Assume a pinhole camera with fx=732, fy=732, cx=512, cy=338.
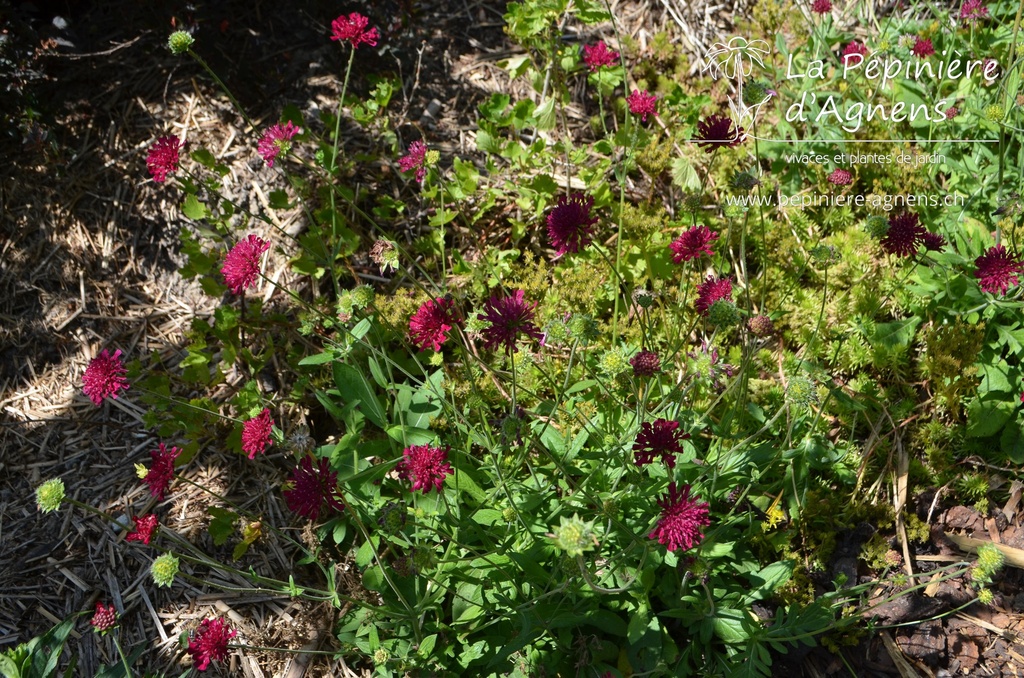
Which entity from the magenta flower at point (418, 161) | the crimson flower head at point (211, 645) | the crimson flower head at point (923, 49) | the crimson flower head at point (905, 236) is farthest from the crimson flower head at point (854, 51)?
the crimson flower head at point (211, 645)

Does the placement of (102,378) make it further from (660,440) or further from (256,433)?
(660,440)

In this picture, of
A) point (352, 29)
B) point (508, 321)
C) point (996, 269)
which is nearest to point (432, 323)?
point (508, 321)

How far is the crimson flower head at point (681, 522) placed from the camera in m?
1.91

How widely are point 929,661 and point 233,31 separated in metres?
4.12

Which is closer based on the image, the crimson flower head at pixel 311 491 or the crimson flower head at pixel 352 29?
the crimson flower head at pixel 311 491

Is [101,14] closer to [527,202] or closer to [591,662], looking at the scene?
[527,202]

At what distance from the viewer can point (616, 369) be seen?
2.17 metres

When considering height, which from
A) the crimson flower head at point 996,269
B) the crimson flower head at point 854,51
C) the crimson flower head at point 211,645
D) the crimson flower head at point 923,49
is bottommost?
the crimson flower head at point 211,645

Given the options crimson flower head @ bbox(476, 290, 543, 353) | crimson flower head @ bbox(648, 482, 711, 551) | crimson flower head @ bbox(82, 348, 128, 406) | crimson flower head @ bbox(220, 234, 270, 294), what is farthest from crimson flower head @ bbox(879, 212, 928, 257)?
crimson flower head @ bbox(82, 348, 128, 406)

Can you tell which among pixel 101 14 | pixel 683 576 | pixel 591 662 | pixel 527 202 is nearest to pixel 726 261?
pixel 527 202

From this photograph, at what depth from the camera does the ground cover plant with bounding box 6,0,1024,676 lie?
223 centimetres

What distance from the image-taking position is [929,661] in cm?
243

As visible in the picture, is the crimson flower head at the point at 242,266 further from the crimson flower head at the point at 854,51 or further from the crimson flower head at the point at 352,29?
the crimson flower head at the point at 854,51

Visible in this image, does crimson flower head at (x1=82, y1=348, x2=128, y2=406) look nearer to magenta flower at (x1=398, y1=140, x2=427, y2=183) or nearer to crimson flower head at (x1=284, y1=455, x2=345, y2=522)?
crimson flower head at (x1=284, y1=455, x2=345, y2=522)
